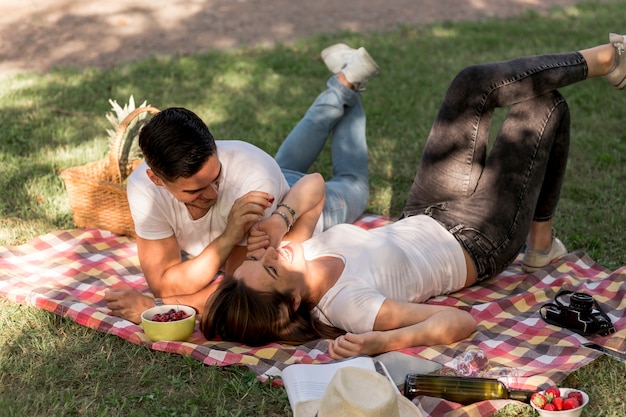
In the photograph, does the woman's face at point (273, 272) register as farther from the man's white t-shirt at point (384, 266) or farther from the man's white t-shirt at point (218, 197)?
the man's white t-shirt at point (218, 197)

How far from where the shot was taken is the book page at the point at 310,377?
3.35 m

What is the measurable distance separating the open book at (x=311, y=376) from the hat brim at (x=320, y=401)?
27mm

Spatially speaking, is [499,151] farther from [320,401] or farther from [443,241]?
[320,401]

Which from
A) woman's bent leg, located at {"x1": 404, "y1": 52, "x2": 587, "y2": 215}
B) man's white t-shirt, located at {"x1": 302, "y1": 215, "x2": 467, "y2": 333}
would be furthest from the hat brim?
woman's bent leg, located at {"x1": 404, "y1": 52, "x2": 587, "y2": 215}

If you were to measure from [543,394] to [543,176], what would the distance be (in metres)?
1.59

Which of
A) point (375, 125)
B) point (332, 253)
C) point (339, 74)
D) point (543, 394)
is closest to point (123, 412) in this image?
point (332, 253)

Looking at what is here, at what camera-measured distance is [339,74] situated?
567 centimetres

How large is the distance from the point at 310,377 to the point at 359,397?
0.75 meters

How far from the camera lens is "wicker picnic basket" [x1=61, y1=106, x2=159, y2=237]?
530cm

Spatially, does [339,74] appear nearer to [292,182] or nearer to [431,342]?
[292,182]

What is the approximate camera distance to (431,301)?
452cm

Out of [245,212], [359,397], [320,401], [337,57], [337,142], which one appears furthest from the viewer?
[337,57]

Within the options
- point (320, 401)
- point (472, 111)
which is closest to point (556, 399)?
point (320, 401)

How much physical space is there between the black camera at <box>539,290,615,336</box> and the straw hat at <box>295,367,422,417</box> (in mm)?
1543
